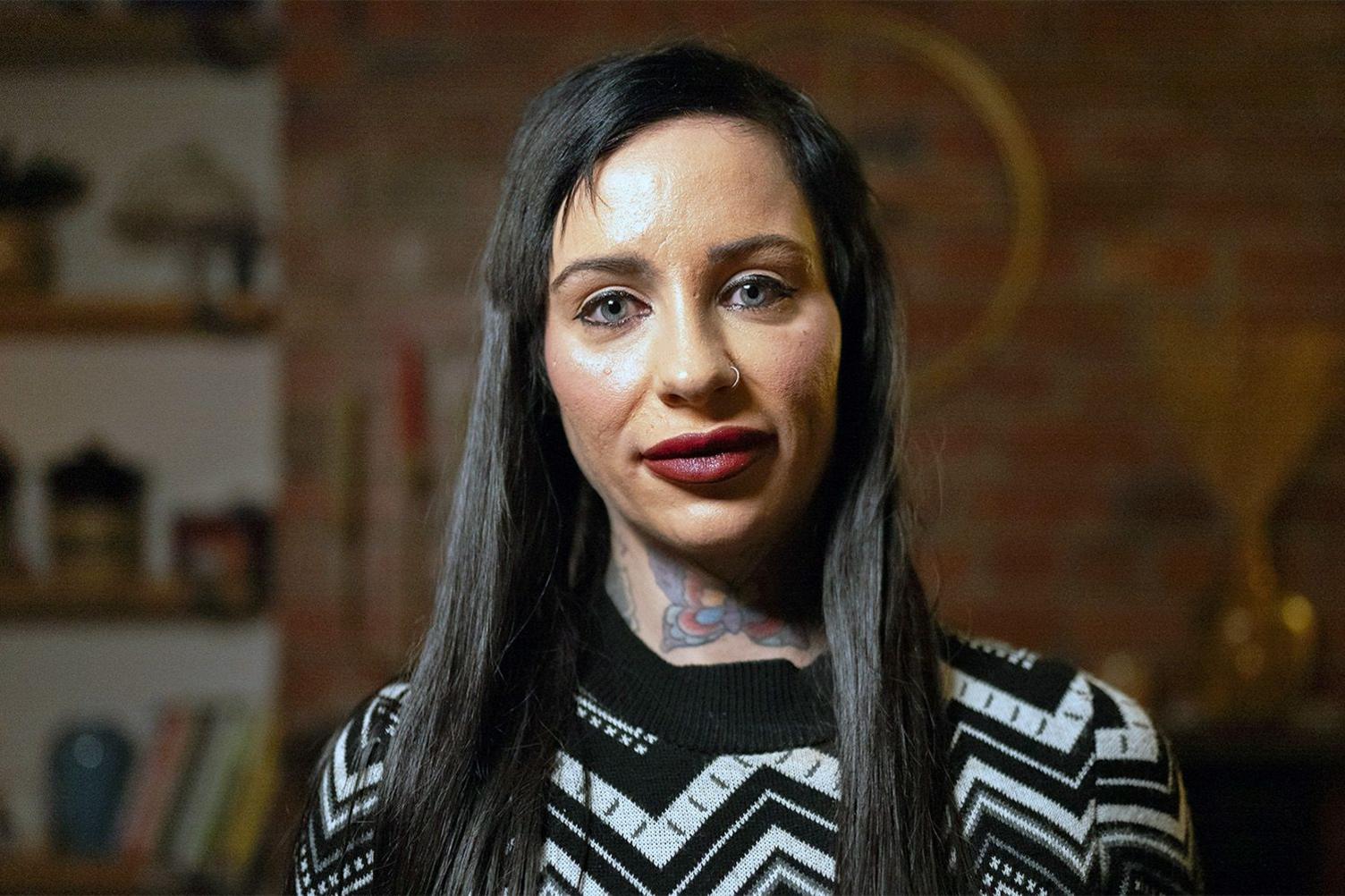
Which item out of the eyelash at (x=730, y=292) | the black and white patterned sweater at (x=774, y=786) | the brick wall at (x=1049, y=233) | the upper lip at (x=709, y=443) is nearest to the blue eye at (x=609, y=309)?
the eyelash at (x=730, y=292)

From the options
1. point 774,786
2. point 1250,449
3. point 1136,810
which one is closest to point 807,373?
point 774,786

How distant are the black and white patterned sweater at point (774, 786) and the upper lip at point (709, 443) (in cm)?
19

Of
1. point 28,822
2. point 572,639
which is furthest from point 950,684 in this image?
point 28,822

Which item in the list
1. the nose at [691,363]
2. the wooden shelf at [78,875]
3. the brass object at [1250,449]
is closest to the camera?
the nose at [691,363]

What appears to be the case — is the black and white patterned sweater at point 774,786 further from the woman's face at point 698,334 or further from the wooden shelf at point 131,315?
the wooden shelf at point 131,315

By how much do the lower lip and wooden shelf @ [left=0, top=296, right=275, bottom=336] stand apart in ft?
6.20

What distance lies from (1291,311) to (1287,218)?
18 centimetres

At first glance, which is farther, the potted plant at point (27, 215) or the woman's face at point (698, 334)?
the potted plant at point (27, 215)

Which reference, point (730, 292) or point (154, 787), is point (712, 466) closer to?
point (730, 292)

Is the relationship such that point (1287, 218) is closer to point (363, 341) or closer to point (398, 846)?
point (363, 341)

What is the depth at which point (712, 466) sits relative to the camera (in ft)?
3.29

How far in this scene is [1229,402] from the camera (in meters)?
2.49

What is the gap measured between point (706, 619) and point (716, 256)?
0.99 feet

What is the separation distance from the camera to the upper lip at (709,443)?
100cm
